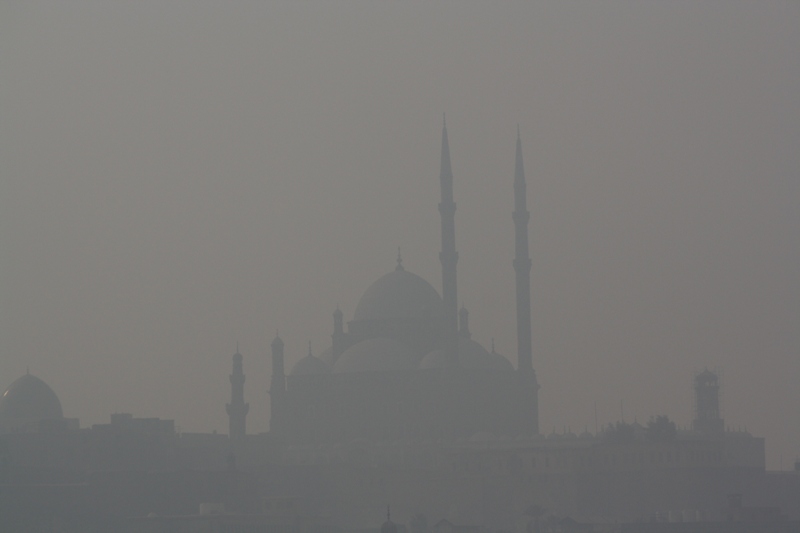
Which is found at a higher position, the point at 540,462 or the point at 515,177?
the point at 515,177

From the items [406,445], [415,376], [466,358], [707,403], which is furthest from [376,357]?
[707,403]

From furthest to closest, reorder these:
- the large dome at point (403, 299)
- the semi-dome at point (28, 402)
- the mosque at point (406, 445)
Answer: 1. the large dome at point (403, 299)
2. the semi-dome at point (28, 402)
3. the mosque at point (406, 445)

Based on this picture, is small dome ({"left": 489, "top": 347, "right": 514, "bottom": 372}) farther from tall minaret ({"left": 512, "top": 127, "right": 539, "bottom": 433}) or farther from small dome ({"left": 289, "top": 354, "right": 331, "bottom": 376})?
small dome ({"left": 289, "top": 354, "right": 331, "bottom": 376})

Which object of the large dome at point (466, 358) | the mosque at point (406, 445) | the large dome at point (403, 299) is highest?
the large dome at point (403, 299)

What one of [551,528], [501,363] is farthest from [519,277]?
[551,528]

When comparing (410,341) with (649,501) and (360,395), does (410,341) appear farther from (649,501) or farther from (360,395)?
(649,501)

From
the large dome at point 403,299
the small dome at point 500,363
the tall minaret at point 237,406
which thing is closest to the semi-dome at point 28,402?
the tall minaret at point 237,406

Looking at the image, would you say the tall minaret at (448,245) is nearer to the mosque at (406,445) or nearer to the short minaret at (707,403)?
the mosque at (406,445)
